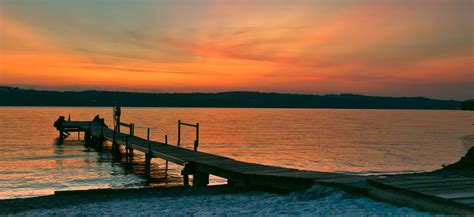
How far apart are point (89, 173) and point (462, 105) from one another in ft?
59.7

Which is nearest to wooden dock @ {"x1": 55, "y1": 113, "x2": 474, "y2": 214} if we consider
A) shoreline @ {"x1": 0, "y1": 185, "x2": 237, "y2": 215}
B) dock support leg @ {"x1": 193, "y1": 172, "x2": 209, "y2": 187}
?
dock support leg @ {"x1": 193, "y1": 172, "x2": 209, "y2": 187}

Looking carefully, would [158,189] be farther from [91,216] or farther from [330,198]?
[330,198]

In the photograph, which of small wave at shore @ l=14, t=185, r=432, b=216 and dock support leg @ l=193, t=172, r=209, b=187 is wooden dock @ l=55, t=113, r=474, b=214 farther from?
small wave at shore @ l=14, t=185, r=432, b=216

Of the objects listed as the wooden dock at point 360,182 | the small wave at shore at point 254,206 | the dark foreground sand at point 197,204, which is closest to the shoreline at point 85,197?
the dark foreground sand at point 197,204

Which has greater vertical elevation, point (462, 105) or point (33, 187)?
point (462, 105)

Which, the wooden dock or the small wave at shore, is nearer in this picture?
the wooden dock

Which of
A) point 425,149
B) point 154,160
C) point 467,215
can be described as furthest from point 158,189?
point 425,149

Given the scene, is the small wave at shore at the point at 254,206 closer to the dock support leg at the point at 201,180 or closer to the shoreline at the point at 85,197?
the shoreline at the point at 85,197

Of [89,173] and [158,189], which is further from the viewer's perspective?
[89,173]

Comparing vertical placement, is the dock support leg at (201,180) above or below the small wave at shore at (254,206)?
below

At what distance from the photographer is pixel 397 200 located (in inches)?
324

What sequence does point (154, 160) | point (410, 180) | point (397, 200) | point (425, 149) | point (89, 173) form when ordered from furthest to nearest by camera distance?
point (425, 149) → point (154, 160) → point (89, 173) → point (410, 180) → point (397, 200)

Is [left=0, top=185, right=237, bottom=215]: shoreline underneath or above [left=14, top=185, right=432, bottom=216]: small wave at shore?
underneath

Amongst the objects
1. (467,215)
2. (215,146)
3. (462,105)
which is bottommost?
(215,146)
